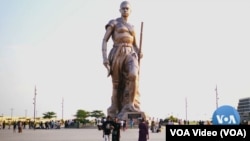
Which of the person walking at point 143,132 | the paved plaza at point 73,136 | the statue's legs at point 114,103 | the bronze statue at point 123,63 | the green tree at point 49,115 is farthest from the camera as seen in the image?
the green tree at point 49,115

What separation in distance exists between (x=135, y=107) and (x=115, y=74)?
9.95 ft

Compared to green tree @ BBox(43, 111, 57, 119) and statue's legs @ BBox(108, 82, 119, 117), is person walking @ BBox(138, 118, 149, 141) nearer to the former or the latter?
statue's legs @ BBox(108, 82, 119, 117)

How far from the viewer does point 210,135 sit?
23.9 feet

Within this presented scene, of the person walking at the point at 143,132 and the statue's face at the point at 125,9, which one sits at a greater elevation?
the statue's face at the point at 125,9

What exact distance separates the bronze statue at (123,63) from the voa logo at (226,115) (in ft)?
80.5

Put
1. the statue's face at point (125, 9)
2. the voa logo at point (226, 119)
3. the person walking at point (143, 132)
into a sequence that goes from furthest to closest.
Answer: the statue's face at point (125, 9), the person walking at point (143, 132), the voa logo at point (226, 119)

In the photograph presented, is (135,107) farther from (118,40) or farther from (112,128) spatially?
(112,128)

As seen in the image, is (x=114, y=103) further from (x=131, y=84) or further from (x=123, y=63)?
(x=123, y=63)

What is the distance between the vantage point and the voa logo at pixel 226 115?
7664mm

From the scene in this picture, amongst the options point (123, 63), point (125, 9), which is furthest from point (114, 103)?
point (125, 9)

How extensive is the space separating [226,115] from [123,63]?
2555 cm

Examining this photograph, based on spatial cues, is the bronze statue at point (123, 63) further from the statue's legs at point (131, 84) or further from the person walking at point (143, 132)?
the person walking at point (143, 132)

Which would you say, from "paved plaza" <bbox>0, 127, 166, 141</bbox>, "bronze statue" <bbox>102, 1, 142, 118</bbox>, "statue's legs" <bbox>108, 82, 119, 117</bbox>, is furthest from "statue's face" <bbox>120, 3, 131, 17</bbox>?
"paved plaza" <bbox>0, 127, 166, 141</bbox>

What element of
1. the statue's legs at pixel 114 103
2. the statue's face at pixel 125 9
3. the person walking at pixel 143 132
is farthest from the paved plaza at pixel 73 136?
the statue's face at pixel 125 9
